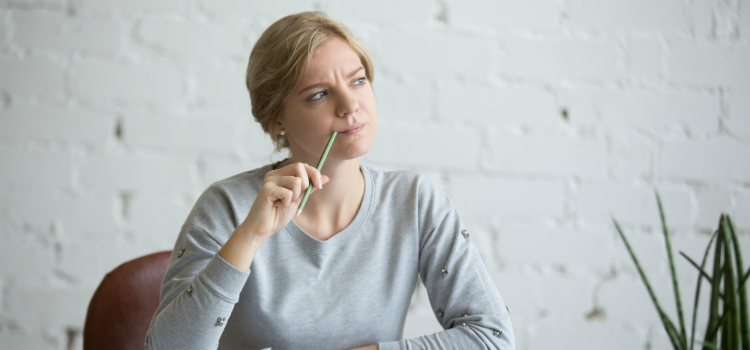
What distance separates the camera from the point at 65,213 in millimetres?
1391

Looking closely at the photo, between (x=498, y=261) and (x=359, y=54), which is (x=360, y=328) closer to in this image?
(x=359, y=54)

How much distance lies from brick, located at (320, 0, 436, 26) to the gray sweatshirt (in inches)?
21.1

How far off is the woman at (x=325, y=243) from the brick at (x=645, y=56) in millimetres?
706

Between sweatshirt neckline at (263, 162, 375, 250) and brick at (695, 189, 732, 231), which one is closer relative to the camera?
sweatshirt neckline at (263, 162, 375, 250)

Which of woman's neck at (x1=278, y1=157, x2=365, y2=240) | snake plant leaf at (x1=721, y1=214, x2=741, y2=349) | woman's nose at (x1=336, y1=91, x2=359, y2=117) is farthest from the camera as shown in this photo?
woman's neck at (x1=278, y1=157, x2=365, y2=240)

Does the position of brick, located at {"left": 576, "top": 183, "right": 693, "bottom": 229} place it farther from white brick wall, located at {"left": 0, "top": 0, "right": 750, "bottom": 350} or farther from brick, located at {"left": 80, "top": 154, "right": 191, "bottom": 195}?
A: brick, located at {"left": 80, "top": 154, "right": 191, "bottom": 195}

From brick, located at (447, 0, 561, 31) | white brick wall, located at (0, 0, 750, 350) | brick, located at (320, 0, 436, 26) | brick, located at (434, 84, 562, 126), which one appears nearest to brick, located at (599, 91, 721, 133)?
white brick wall, located at (0, 0, 750, 350)

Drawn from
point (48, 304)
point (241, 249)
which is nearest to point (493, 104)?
point (241, 249)

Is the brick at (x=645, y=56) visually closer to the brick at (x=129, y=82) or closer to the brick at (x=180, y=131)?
the brick at (x=180, y=131)

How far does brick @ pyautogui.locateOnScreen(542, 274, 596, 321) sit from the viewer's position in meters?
1.42

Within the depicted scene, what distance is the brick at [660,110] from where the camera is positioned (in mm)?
1382

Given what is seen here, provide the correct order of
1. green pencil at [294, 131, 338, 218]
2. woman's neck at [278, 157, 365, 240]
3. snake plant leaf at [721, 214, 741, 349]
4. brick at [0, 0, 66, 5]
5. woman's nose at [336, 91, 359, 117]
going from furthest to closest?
brick at [0, 0, 66, 5] → woman's neck at [278, 157, 365, 240] → woman's nose at [336, 91, 359, 117] → green pencil at [294, 131, 338, 218] → snake plant leaf at [721, 214, 741, 349]

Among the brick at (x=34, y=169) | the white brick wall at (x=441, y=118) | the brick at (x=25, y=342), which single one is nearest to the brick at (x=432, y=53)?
the white brick wall at (x=441, y=118)

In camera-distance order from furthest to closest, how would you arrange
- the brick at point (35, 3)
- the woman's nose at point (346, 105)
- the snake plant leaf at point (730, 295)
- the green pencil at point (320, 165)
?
the brick at point (35, 3) → the woman's nose at point (346, 105) → the green pencil at point (320, 165) → the snake plant leaf at point (730, 295)
